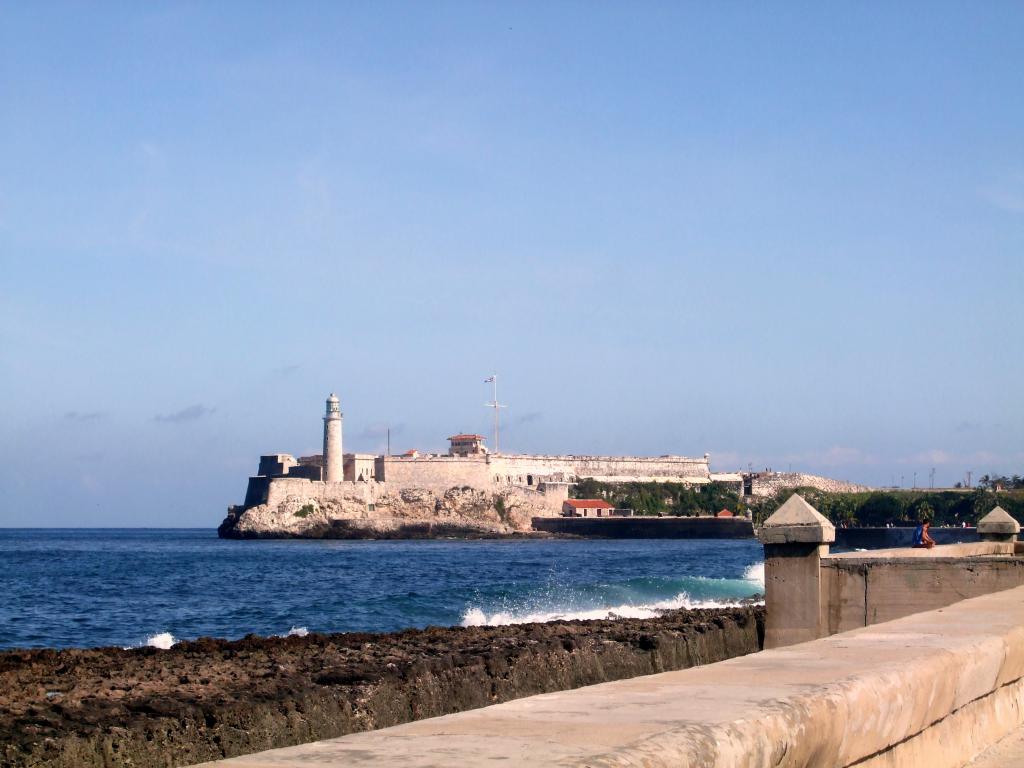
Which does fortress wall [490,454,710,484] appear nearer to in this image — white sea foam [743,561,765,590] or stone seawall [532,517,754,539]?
stone seawall [532,517,754,539]

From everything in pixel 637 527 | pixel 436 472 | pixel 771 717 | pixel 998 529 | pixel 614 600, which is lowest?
pixel 637 527

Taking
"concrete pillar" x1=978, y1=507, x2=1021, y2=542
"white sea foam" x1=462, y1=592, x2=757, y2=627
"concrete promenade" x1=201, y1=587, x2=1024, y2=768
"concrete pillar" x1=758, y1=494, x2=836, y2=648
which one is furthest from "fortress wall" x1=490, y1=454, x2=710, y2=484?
"concrete promenade" x1=201, y1=587, x2=1024, y2=768

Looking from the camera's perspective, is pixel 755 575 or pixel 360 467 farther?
pixel 360 467

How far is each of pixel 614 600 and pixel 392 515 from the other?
7986 centimetres

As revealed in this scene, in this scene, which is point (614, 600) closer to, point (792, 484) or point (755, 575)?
point (755, 575)

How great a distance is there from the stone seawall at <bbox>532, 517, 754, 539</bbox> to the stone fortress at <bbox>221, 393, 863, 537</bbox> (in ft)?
8.86

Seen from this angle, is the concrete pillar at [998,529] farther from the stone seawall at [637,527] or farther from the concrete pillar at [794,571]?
the stone seawall at [637,527]

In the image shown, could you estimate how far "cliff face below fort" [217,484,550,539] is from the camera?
110062mm

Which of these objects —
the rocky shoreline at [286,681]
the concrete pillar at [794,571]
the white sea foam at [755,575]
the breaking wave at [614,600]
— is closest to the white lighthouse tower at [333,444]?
the white sea foam at [755,575]

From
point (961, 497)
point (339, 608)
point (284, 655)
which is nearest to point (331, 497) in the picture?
point (961, 497)

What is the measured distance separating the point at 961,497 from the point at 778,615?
12203 cm

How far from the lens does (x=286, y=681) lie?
38.1 feet

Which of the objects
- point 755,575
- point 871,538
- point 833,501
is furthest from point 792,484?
point 755,575

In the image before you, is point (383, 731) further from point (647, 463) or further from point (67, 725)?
point (647, 463)
